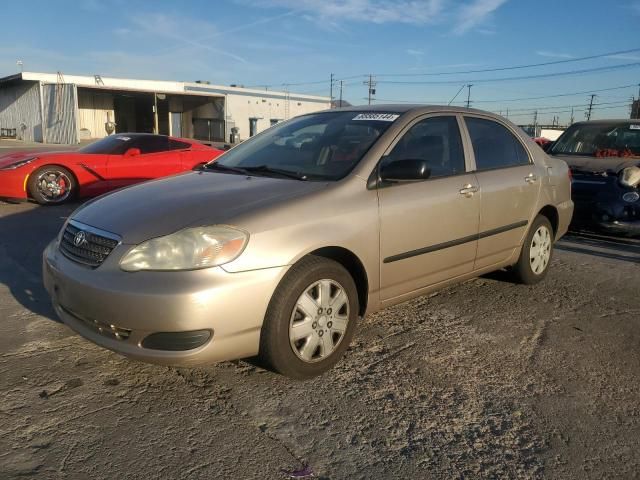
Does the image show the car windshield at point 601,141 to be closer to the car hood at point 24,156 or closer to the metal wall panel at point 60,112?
Result: the car hood at point 24,156

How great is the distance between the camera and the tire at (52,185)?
8.29 meters

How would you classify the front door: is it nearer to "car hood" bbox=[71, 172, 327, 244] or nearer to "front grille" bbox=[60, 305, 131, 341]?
"car hood" bbox=[71, 172, 327, 244]

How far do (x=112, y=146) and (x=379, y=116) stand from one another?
6579 millimetres

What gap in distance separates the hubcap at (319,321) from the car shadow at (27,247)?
1.96 m

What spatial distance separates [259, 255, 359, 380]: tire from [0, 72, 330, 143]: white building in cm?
2941

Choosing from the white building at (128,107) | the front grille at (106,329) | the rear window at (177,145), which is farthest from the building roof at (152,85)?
the front grille at (106,329)

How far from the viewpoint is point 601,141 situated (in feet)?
25.8

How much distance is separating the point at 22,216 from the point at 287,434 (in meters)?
6.60

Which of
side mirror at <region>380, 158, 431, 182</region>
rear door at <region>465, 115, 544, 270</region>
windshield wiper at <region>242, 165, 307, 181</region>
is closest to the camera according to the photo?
side mirror at <region>380, 158, 431, 182</region>

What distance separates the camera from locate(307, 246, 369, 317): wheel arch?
308 cm

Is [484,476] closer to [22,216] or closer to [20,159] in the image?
[22,216]

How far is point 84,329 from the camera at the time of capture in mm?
2852

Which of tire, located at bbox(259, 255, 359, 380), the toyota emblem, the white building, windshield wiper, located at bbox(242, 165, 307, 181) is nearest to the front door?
tire, located at bbox(259, 255, 359, 380)

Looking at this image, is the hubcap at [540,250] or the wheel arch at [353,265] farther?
the hubcap at [540,250]
